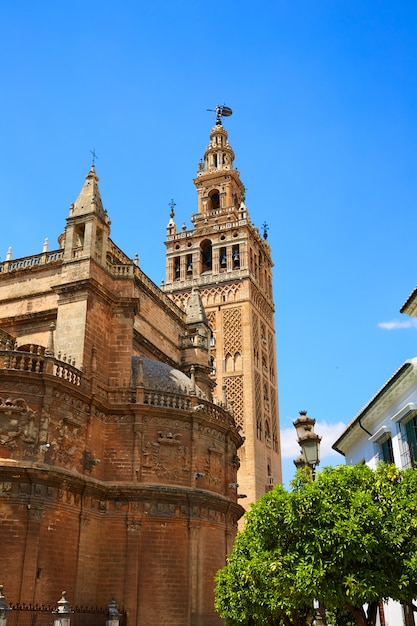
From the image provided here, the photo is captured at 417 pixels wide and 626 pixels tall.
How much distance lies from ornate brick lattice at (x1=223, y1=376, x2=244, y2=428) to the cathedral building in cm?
1262

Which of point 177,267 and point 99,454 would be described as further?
point 177,267

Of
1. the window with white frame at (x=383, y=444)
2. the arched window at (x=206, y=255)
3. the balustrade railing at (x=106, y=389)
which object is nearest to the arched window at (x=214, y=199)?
the arched window at (x=206, y=255)

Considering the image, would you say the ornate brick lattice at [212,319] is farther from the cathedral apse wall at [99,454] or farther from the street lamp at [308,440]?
the street lamp at [308,440]

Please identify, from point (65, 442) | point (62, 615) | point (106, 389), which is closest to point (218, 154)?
point (106, 389)

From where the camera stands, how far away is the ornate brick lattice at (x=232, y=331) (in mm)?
43375

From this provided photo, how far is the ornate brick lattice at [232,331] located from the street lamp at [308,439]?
1224 inches

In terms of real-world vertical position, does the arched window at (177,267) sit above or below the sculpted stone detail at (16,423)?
above

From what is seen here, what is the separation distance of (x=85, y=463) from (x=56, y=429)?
177 centimetres

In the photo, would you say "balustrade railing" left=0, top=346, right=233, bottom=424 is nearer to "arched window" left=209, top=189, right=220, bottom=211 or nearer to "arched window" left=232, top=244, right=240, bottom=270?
A: "arched window" left=232, top=244, right=240, bottom=270

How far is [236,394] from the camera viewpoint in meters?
42.0

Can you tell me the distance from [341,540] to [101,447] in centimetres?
1205

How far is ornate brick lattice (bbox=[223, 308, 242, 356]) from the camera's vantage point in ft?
142

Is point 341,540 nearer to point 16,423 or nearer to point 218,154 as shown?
point 16,423

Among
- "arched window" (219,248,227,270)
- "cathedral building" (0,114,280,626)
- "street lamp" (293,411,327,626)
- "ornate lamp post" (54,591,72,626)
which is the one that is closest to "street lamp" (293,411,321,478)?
"street lamp" (293,411,327,626)
